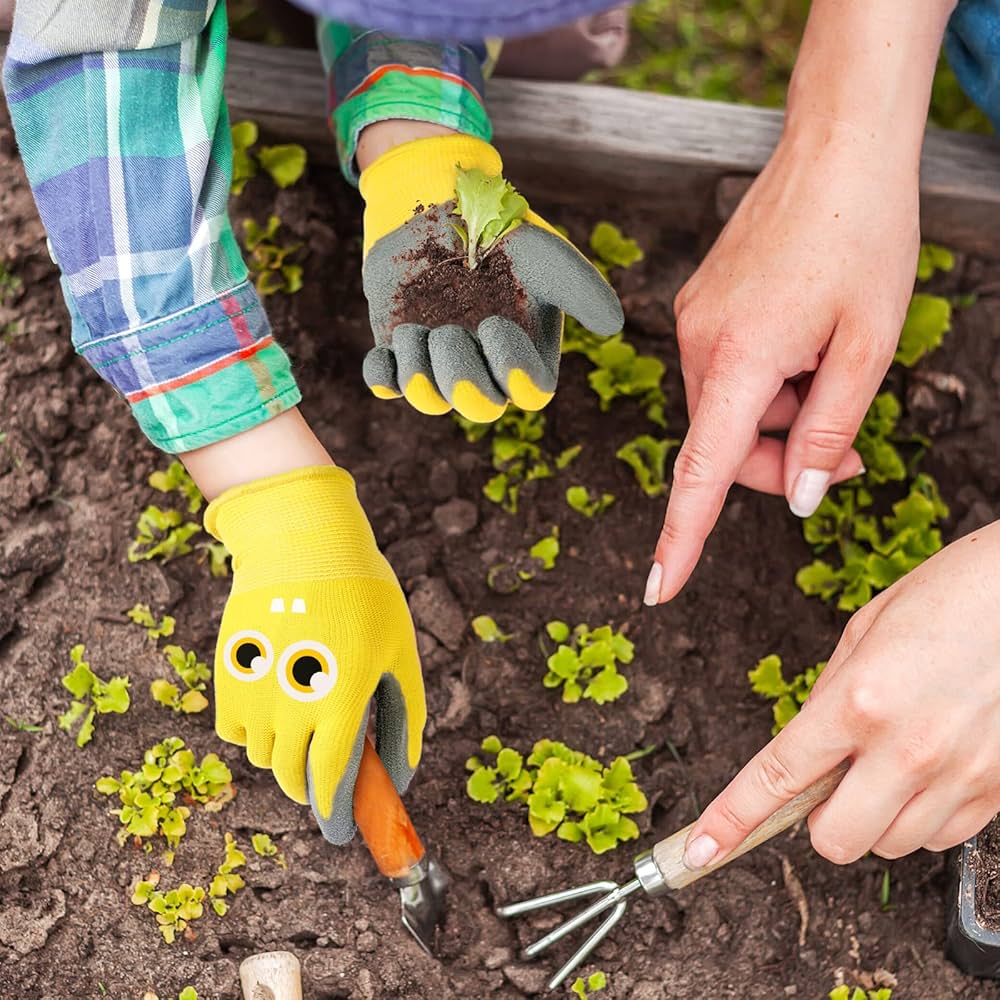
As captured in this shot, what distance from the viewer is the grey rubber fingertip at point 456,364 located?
4.86ft

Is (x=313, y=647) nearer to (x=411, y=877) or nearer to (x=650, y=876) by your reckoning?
(x=411, y=877)

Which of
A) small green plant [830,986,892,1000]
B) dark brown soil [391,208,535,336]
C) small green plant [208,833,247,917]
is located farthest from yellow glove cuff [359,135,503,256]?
small green plant [830,986,892,1000]

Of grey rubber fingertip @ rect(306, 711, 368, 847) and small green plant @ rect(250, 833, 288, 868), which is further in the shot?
small green plant @ rect(250, 833, 288, 868)

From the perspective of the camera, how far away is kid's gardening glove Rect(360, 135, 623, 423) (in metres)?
1.49

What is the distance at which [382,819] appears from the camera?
61.5 inches

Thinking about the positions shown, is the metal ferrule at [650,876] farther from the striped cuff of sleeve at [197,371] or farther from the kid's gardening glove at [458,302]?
the striped cuff of sleeve at [197,371]

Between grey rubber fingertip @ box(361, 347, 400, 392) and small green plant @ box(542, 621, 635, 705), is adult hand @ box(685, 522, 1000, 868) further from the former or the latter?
grey rubber fingertip @ box(361, 347, 400, 392)

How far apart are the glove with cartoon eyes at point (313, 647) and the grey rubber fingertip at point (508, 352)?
0.32 metres

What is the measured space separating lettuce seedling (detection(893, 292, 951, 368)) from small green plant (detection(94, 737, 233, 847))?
1.51 meters

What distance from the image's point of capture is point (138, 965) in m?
1.65

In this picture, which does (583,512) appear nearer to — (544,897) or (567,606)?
(567,606)

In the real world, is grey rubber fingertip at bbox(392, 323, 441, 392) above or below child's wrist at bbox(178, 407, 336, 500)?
above

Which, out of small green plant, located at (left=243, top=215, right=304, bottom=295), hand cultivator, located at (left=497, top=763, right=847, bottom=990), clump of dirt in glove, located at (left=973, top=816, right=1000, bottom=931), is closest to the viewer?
hand cultivator, located at (left=497, top=763, right=847, bottom=990)

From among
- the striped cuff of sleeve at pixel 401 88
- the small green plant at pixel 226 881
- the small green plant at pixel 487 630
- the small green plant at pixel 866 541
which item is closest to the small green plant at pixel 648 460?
the small green plant at pixel 866 541
